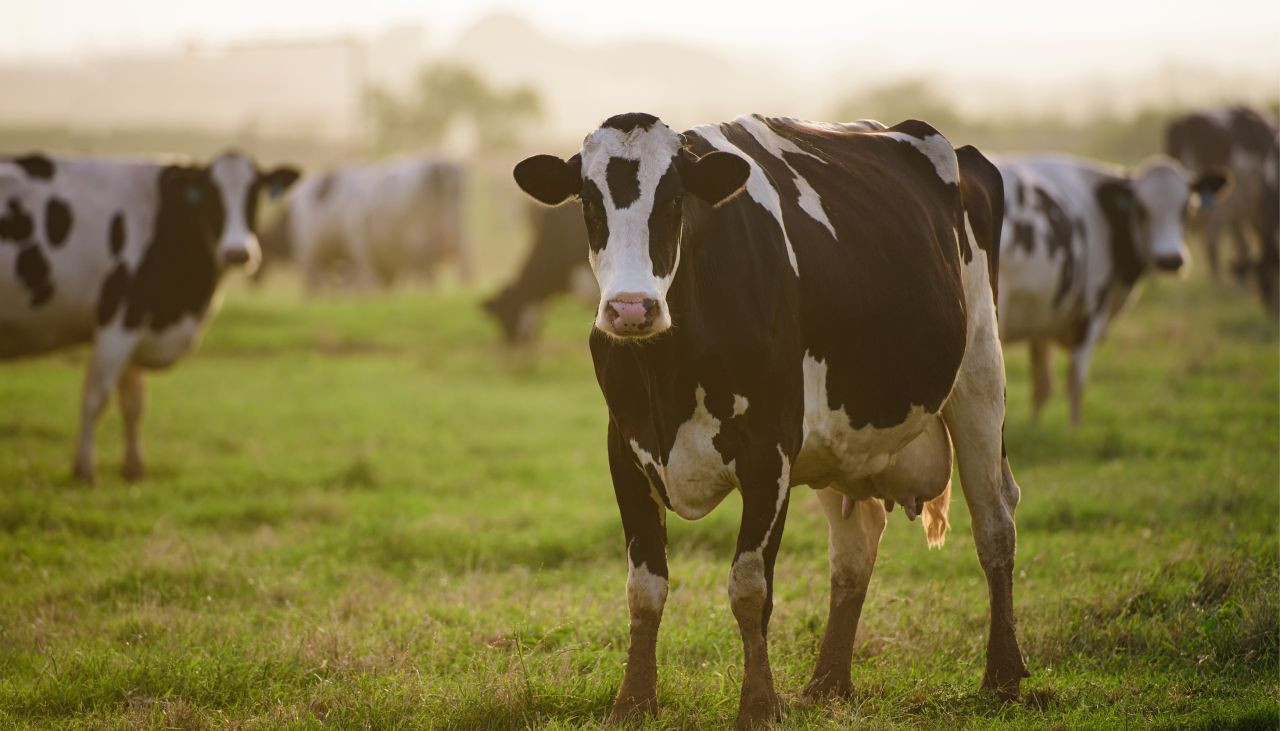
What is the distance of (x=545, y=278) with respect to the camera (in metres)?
19.4

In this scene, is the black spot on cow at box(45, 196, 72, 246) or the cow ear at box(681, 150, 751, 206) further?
the black spot on cow at box(45, 196, 72, 246)

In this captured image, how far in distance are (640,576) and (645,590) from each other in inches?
2.2

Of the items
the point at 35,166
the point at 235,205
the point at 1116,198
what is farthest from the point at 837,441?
the point at 1116,198

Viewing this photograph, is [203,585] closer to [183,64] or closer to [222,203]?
[222,203]

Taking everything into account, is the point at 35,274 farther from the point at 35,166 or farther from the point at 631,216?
the point at 631,216

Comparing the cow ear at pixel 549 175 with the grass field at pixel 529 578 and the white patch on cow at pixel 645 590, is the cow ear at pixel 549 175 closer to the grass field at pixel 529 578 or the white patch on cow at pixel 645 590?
the white patch on cow at pixel 645 590

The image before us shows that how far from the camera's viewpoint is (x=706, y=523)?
325 inches

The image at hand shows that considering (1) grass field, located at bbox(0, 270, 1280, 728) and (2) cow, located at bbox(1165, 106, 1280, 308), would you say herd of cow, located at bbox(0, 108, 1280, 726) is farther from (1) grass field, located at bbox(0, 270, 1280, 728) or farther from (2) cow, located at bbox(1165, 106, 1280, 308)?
(2) cow, located at bbox(1165, 106, 1280, 308)

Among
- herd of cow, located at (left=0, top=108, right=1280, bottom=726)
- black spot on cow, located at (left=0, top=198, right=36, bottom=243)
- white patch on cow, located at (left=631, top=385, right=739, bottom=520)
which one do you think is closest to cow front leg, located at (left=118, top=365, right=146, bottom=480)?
black spot on cow, located at (left=0, top=198, right=36, bottom=243)

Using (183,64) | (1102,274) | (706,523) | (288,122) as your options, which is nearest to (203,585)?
(706,523)

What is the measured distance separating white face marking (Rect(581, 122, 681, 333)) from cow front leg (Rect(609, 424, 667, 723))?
72 cm

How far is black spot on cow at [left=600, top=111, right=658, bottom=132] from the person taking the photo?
4.57 m

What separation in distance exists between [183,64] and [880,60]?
3753cm

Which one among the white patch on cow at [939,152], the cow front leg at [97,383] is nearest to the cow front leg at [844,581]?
the white patch on cow at [939,152]
